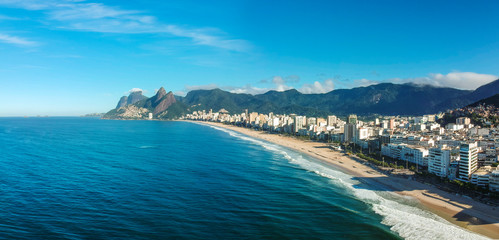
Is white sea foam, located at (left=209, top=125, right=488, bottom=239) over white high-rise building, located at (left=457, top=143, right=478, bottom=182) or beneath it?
beneath

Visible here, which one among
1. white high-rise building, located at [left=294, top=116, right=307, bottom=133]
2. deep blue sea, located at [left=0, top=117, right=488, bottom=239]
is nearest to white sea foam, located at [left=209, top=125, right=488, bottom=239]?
deep blue sea, located at [left=0, top=117, right=488, bottom=239]

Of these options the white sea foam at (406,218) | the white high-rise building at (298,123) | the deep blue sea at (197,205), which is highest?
the white high-rise building at (298,123)

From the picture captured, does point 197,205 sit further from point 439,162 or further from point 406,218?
point 439,162

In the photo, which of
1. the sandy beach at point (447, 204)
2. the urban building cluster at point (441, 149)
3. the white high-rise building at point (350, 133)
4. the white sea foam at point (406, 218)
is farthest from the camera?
the white high-rise building at point (350, 133)

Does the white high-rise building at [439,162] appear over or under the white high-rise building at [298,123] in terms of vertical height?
under

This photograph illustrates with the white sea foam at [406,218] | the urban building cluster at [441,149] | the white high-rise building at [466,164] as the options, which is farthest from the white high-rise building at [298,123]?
the white sea foam at [406,218]

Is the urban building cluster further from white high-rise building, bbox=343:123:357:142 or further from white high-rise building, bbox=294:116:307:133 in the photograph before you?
white high-rise building, bbox=294:116:307:133


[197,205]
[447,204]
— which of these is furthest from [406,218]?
[197,205]

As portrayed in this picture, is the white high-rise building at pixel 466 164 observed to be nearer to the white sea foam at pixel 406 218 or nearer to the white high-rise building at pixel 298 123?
the white sea foam at pixel 406 218

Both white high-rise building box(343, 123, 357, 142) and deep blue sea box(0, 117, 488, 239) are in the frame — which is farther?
white high-rise building box(343, 123, 357, 142)

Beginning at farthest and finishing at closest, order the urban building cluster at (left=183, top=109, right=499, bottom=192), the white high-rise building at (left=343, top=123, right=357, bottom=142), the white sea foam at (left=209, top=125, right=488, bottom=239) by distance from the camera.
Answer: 1. the white high-rise building at (left=343, top=123, right=357, bottom=142)
2. the urban building cluster at (left=183, top=109, right=499, bottom=192)
3. the white sea foam at (left=209, top=125, right=488, bottom=239)
